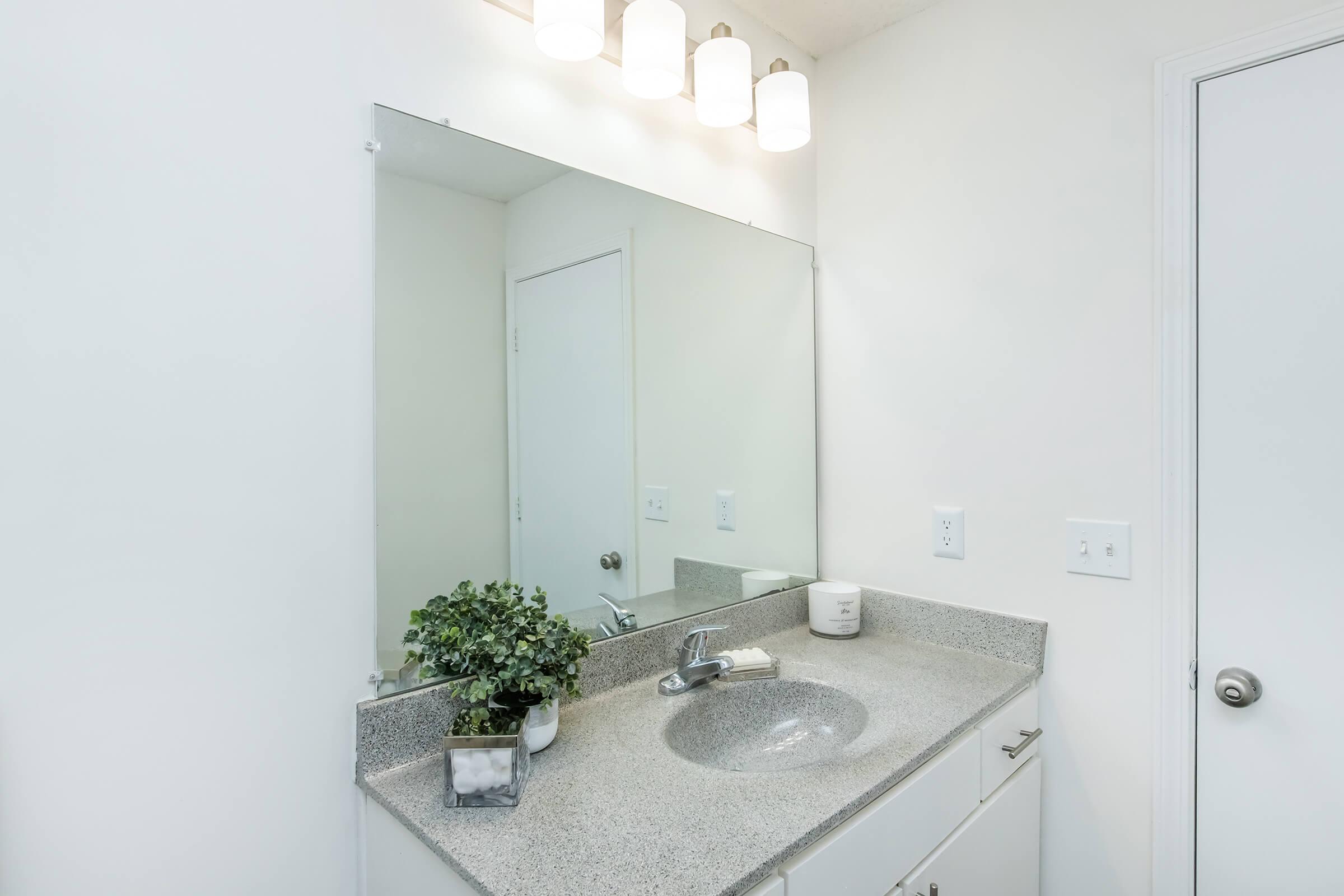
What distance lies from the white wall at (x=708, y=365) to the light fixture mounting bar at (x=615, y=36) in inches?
9.4

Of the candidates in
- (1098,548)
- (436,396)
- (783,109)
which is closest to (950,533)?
(1098,548)

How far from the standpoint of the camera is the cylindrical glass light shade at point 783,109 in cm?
150

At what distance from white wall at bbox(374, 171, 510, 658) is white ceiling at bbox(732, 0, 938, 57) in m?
0.88

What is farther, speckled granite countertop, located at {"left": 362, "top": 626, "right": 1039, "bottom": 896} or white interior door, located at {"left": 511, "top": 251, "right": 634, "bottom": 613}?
white interior door, located at {"left": 511, "top": 251, "right": 634, "bottom": 613}

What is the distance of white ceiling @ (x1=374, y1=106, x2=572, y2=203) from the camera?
101cm

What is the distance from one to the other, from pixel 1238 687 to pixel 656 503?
3.55 feet

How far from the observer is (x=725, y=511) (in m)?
1.58

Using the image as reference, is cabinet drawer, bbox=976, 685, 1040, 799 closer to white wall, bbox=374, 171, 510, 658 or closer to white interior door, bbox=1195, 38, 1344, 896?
white interior door, bbox=1195, 38, 1344, 896

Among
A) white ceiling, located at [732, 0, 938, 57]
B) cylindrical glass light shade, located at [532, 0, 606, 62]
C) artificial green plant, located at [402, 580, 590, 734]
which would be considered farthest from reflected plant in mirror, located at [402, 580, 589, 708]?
white ceiling, located at [732, 0, 938, 57]

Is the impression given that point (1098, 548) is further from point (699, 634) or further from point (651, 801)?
point (651, 801)

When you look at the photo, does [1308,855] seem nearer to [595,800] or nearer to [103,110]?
[595,800]

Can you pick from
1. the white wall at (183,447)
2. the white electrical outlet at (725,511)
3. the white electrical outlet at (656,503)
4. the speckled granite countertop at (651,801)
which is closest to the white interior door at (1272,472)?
the speckled granite countertop at (651,801)

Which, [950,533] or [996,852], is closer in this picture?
[996,852]

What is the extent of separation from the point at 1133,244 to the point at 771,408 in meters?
0.79
